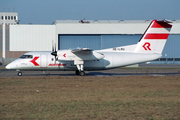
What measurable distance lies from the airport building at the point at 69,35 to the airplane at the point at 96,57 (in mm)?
30425

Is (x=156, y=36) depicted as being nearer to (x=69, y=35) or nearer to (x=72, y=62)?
(x=72, y=62)

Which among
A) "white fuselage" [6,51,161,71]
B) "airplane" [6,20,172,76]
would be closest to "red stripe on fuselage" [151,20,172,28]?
"airplane" [6,20,172,76]

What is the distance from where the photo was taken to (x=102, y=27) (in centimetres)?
5697

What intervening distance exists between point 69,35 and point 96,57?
1312 inches

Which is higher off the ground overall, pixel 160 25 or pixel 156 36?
pixel 160 25

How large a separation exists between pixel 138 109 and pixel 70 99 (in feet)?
12.9

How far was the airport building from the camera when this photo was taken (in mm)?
56125

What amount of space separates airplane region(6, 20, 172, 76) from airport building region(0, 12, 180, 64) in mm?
30425

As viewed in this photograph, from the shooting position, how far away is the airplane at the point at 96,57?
2547 cm

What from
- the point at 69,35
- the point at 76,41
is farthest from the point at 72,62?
the point at 69,35

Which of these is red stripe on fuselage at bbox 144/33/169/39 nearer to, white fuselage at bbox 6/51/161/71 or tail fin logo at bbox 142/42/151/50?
tail fin logo at bbox 142/42/151/50

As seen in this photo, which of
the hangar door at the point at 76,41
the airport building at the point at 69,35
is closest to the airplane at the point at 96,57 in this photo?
the airport building at the point at 69,35

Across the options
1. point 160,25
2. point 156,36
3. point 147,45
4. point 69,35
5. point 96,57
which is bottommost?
point 96,57

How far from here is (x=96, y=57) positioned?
83.3ft
